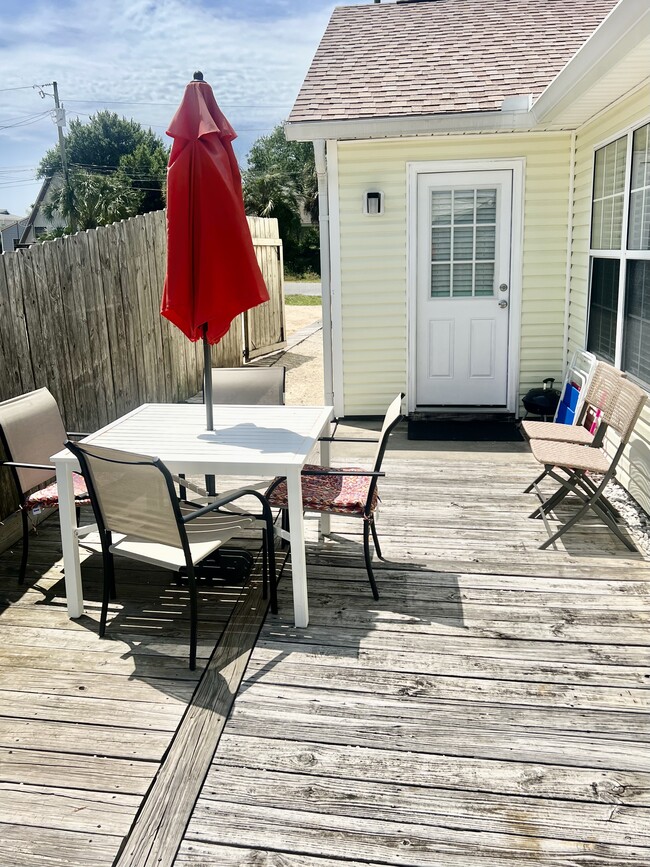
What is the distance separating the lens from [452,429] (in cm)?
668

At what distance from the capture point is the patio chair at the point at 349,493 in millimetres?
3555

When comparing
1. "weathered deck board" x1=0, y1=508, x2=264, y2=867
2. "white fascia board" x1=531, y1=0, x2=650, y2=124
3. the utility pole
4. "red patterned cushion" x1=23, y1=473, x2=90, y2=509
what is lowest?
"weathered deck board" x1=0, y1=508, x2=264, y2=867

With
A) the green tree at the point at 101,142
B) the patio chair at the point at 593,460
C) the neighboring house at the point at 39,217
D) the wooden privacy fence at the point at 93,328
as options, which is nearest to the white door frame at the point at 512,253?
the patio chair at the point at 593,460

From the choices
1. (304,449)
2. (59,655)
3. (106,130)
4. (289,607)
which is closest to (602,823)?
(289,607)

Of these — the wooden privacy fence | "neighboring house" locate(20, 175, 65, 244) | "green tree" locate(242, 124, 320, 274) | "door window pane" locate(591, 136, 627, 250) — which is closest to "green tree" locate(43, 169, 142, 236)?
"green tree" locate(242, 124, 320, 274)

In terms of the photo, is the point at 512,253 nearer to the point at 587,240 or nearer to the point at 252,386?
the point at 587,240

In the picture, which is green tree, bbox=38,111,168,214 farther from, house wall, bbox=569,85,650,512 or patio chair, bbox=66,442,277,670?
patio chair, bbox=66,442,277,670

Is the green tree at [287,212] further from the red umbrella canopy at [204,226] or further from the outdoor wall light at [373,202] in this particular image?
the red umbrella canopy at [204,226]

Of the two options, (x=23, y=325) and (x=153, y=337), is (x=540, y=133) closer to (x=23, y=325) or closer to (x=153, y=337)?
(x=153, y=337)

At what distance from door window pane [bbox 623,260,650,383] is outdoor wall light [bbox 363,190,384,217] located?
7.98ft

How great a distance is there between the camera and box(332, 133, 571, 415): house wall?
654 cm

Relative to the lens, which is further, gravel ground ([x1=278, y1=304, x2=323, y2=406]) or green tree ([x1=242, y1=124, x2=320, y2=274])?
green tree ([x1=242, y1=124, x2=320, y2=274])

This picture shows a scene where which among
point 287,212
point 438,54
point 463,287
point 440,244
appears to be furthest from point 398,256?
point 287,212

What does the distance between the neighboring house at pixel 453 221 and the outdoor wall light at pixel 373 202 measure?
0.04 ft
